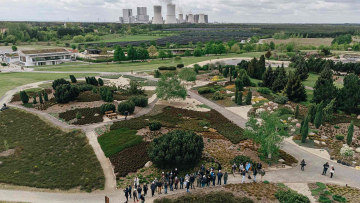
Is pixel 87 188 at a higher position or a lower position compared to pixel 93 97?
lower

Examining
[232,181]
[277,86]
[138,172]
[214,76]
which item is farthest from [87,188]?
[214,76]

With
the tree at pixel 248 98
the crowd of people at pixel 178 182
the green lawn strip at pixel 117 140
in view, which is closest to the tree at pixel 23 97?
the green lawn strip at pixel 117 140

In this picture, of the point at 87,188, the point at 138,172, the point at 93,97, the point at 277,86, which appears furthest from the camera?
the point at 277,86

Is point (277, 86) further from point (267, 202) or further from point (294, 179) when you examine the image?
point (267, 202)

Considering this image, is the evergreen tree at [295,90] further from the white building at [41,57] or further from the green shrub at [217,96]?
the white building at [41,57]

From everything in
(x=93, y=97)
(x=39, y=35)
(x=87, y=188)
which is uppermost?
(x=39, y=35)

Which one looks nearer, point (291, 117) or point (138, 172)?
point (138, 172)

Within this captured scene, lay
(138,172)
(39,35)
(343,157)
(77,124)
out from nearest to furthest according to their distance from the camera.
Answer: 1. (138,172)
2. (343,157)
3. (77,124)
4. (39,35)

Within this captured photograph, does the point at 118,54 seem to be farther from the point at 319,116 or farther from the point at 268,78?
the point at 319,116
